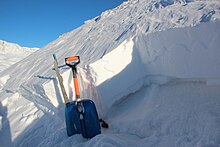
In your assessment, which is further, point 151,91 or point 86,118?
point 151,91

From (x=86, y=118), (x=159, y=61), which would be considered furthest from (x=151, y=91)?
(x=86, y=118)

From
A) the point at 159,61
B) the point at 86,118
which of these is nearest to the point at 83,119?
the point at 86,118

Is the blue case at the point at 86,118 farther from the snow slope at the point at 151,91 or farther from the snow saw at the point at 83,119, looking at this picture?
the snow slope at the point at 151,91

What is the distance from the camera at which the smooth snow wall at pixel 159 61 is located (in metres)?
2.06

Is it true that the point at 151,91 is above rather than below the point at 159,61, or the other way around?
below

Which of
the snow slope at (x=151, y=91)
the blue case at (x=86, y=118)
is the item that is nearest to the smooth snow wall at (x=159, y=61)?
the snow slope at (x=151, y=91)

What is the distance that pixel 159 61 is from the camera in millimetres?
2500

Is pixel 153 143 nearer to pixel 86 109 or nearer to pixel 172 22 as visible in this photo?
pixel 86 109

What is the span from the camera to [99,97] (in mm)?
2574

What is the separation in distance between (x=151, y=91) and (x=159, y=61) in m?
0.38

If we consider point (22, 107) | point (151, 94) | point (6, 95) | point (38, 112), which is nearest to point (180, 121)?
point (151, 94)

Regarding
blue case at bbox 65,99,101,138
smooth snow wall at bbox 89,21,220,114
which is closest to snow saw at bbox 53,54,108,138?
blue case at bbox 65,99,101,138

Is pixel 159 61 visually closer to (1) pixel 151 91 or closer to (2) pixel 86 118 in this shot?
(1) pixel 151 91

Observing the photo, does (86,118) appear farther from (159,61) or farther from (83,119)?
(159,61)
